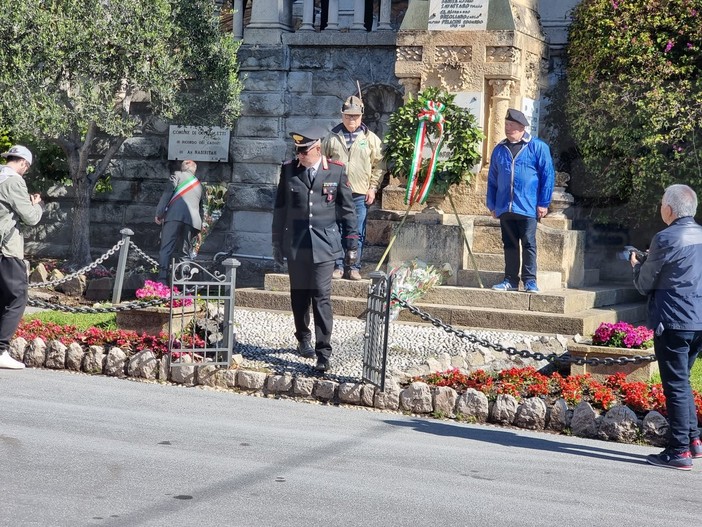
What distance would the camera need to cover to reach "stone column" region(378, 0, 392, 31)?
676 inches

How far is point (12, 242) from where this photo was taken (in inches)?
405

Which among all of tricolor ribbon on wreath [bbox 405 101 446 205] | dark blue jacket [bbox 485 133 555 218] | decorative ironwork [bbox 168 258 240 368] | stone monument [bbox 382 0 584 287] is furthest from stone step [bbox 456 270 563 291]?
decorative ironwork [bbox 168 258 240 368]

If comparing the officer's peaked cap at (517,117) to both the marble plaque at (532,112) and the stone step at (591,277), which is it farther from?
the stone step at (591,277)

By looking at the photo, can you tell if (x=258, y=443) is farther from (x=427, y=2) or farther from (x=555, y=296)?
(x=427, y=2)

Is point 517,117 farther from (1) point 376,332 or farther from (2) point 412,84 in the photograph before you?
(1) point 376,332

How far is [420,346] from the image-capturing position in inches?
454

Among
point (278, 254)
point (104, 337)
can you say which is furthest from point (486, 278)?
point (104, 337)

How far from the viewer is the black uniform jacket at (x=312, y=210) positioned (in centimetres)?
1035

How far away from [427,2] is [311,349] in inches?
228

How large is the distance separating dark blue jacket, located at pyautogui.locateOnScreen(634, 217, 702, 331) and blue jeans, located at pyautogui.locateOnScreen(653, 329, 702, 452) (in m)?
0.09

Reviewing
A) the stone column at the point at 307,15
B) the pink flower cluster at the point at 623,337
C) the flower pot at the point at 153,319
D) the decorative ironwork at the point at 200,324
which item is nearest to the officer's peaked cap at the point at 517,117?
the pink flower cluster at the point at 623,337

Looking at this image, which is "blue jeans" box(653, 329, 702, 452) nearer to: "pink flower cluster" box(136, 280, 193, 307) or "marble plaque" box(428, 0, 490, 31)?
"pink flower cluster" box(136, 280, 193, 307)

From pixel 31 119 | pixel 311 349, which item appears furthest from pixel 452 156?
pixel 31 119

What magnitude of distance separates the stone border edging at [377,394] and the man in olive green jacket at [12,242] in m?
0.39
